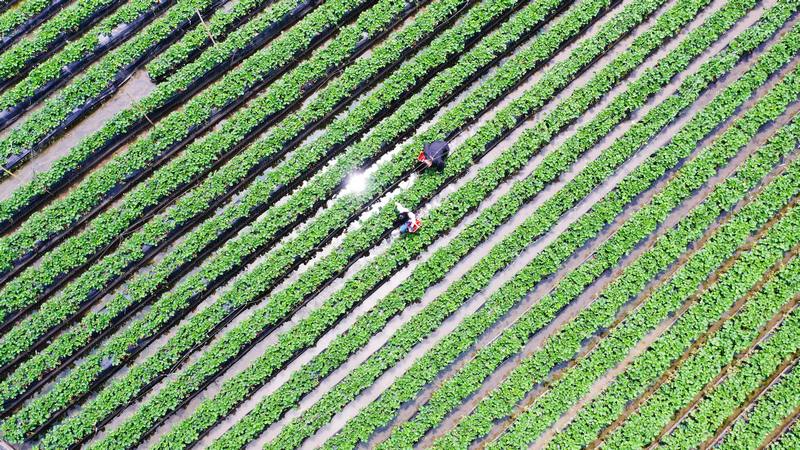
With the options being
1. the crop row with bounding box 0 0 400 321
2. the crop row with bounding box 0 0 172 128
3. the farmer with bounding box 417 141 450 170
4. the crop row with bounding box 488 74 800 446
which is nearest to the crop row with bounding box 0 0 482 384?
the crop row with bounding box 0 0 400 321

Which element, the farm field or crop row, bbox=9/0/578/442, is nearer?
the farm field

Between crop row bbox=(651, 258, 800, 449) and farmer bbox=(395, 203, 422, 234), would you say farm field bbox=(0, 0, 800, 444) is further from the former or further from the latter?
farmer bbox=(395, 203, 422, 234)

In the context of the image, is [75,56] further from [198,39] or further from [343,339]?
[343,339]

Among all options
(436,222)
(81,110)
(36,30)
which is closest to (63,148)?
(81,110)

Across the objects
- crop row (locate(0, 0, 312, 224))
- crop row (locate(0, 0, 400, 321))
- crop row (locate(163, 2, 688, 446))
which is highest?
crop row (locate(0, 0, 312, 224))

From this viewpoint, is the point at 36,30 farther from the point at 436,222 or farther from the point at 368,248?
the point at 436,222

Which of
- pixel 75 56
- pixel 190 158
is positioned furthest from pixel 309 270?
pixel 75 56

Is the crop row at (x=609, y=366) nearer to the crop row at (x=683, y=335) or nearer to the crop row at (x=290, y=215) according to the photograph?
the crop row at (x=683, y=335)

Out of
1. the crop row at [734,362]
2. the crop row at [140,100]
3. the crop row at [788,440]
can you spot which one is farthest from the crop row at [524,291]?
the crop row at [140,100]
